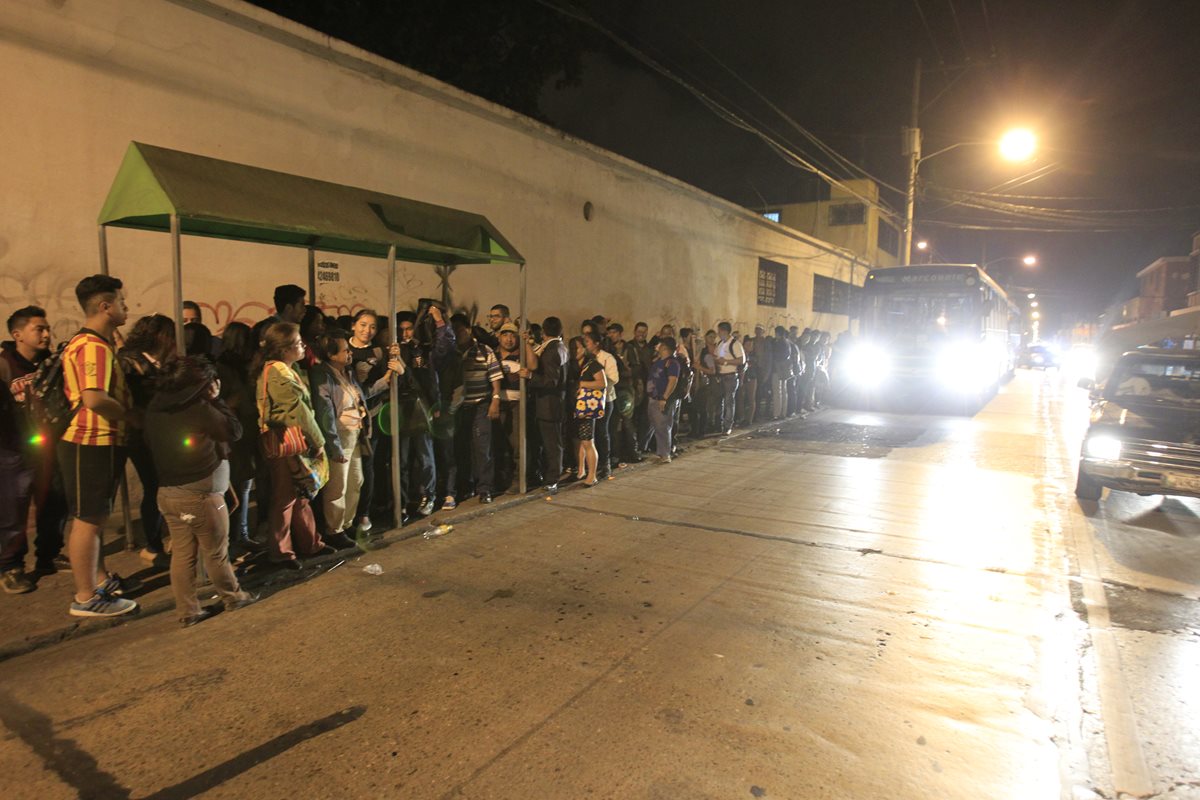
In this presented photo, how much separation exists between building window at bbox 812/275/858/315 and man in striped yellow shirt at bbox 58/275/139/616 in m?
22.3

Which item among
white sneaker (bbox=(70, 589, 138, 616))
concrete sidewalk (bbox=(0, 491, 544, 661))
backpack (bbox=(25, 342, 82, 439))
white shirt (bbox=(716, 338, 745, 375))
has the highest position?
white shirt (bbox=(716, 338, 745, 375))

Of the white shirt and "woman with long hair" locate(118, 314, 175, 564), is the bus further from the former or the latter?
"woman with long hair" locate(118, 314, 175, 564)

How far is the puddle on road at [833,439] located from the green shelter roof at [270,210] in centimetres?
620

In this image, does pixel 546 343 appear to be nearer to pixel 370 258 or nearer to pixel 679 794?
pixel 370 258

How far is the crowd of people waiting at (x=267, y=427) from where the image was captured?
4.22m

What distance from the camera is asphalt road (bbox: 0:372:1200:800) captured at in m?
2.97

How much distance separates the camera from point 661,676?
3.79 m

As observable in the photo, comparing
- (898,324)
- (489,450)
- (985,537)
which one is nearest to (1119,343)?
(898,324)

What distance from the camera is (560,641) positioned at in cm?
420

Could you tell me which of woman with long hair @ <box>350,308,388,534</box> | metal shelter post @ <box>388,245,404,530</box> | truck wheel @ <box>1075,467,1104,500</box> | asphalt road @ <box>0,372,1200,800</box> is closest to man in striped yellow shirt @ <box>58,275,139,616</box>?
asphalt road @ <box>0,372,1200,800</box>

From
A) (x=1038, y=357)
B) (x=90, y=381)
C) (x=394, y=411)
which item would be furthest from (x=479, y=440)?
(x=1038, y=357)

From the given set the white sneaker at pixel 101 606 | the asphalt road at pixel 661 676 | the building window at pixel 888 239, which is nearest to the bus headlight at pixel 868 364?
the asphalt road at pixel 661 676

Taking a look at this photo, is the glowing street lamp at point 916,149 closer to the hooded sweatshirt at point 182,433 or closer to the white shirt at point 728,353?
the white shirt at point 728,353

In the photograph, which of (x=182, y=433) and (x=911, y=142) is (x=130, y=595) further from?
(x=911, y=142)
